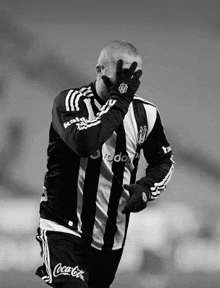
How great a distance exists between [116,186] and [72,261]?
0.39 meters

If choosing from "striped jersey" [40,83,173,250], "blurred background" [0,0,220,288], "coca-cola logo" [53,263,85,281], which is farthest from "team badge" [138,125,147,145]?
"blurred background" [0,0,220,288]

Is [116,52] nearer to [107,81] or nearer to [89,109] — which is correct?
[107,81]

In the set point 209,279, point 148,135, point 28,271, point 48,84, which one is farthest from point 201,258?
point 148,135

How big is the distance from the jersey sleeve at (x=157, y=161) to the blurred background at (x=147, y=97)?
1906 mm

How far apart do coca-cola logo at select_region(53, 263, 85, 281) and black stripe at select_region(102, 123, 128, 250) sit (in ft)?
0.77

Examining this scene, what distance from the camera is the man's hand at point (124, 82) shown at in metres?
3.34

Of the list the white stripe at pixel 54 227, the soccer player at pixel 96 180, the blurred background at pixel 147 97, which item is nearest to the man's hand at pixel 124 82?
the soccer player at pixel 96 180

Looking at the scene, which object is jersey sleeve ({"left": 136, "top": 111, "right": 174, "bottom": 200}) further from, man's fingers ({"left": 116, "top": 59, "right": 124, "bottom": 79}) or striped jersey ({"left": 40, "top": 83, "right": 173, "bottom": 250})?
man's fingers ({"left": 116, "top": 59, "right": 124, "bottom": 79})

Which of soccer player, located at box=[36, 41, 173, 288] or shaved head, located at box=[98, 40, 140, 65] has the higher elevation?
shaved head, located at box=[98, 40, 140, 65]

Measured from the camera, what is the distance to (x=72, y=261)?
136 inches

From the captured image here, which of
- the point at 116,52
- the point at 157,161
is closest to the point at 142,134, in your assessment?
the point at 157,161

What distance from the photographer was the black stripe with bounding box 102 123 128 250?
141 inches

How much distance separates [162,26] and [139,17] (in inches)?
7.1

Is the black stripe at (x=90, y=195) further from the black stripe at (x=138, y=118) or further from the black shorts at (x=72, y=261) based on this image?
the black stripe at (x=138, y=118)
